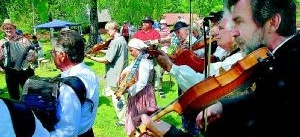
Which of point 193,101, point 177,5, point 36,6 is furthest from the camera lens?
point 177,5

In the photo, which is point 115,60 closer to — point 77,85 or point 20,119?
point 77,85

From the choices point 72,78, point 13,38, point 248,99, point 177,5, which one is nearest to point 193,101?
point 248,99

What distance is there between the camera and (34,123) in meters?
2.16

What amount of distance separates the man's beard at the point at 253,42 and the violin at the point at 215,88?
1.7 inches

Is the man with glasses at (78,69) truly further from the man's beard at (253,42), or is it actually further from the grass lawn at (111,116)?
the grass lawn at (111,116)

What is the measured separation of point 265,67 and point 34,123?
118cm

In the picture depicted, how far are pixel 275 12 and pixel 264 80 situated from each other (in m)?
0.38

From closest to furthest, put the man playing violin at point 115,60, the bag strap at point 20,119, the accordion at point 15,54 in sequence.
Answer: the bag strap at point 20,119 → the man playing violin at point 115,60 → the accordion at point 15,54

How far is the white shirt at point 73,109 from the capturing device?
123 inches

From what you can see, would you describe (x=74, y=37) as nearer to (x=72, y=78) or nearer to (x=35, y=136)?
(x=72, y=78)

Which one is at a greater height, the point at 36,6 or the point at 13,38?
the point at 36,6

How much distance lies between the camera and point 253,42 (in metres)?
2.17

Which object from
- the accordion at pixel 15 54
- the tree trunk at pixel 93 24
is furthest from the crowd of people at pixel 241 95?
the tree trunk at pixel 93 24

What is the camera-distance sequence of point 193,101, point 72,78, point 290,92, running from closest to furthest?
point 290,92 < point 193,101 < point 72,78
